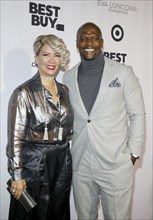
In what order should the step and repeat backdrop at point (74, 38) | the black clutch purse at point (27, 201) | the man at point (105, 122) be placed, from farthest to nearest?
the step and repeat backdrop at point (74, 38)
the man at point (105, 122)
the black clutch purse at point (27, 201)

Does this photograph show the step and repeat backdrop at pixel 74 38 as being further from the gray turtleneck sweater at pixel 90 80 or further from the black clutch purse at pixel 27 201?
the black clutch purse at pixel 27 201

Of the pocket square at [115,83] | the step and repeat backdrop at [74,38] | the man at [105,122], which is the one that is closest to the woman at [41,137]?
the man at [105,122]

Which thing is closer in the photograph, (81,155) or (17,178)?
(17,178)

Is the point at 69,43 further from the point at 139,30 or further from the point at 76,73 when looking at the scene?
the point at 139,30

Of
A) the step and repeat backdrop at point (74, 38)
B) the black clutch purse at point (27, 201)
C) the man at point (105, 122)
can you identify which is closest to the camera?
the black clutch purse at point (27, 201)

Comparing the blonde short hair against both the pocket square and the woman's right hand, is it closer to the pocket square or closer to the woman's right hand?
the pocket square

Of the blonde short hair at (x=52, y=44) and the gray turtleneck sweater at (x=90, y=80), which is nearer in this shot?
the blonde short hair at (x=52, y=44)

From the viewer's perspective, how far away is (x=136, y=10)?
8.62ft

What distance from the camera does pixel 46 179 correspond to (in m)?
1.82

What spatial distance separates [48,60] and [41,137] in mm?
497

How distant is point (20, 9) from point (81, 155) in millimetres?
1234

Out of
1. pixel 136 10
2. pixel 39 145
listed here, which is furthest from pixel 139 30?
pixel 39 145

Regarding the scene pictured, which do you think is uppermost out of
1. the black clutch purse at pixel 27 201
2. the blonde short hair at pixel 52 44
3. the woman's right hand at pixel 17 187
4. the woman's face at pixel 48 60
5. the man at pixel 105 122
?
the blonde short hair at pixel 52 44

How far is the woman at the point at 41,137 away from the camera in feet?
5.71
